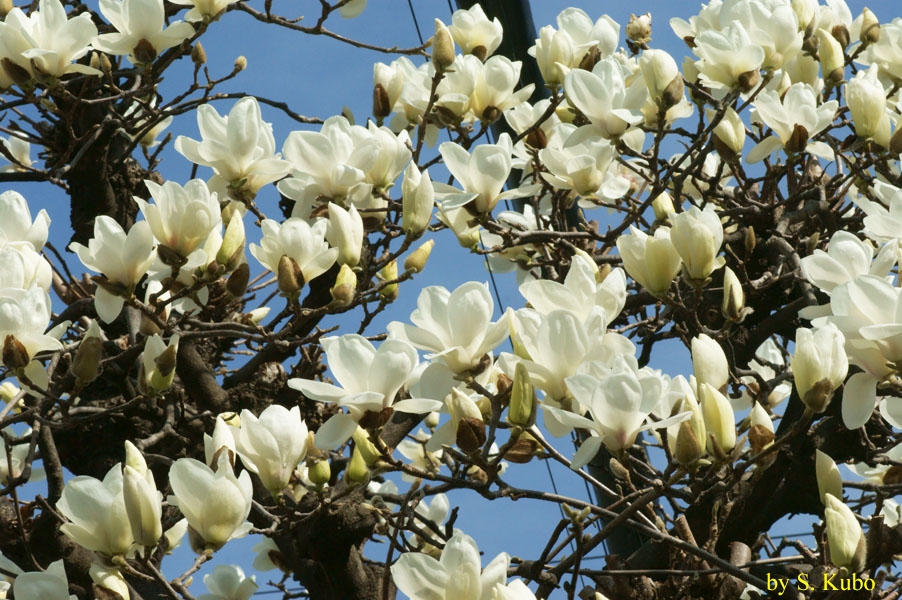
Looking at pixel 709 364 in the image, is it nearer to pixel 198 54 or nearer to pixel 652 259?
pixel 652 259

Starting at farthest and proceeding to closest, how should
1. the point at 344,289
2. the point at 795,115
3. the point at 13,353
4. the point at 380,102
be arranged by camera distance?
the point at 380,102 < the point at 795,115 < the point at 344,289 < the point at 13,353

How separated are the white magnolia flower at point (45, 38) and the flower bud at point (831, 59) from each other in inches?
44.5

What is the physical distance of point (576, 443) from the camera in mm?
1237

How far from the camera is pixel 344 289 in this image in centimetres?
112

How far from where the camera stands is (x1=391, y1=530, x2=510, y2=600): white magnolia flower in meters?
0.79

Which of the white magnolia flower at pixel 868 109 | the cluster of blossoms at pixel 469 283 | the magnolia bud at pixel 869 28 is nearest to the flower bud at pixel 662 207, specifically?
the cluster of blossoms at pixel 469 283

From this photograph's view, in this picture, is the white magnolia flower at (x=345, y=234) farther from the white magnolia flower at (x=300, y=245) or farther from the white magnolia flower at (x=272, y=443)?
the white magnolia flower at (x=272, y=443)

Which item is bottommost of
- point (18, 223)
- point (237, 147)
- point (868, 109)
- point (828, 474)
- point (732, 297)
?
point (828, 474)

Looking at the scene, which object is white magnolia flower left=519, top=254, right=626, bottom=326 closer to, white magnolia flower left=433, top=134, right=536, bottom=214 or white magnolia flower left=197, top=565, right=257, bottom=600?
white magnolia flower left=433, top=134, right=536, bottom=214

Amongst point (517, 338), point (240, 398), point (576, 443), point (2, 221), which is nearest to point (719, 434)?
point (517, 338)

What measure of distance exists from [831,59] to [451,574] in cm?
117

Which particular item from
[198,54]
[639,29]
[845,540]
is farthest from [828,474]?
[639,29]

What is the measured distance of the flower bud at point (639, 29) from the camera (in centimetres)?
205

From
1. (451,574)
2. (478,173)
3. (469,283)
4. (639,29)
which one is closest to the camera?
(451,574)
